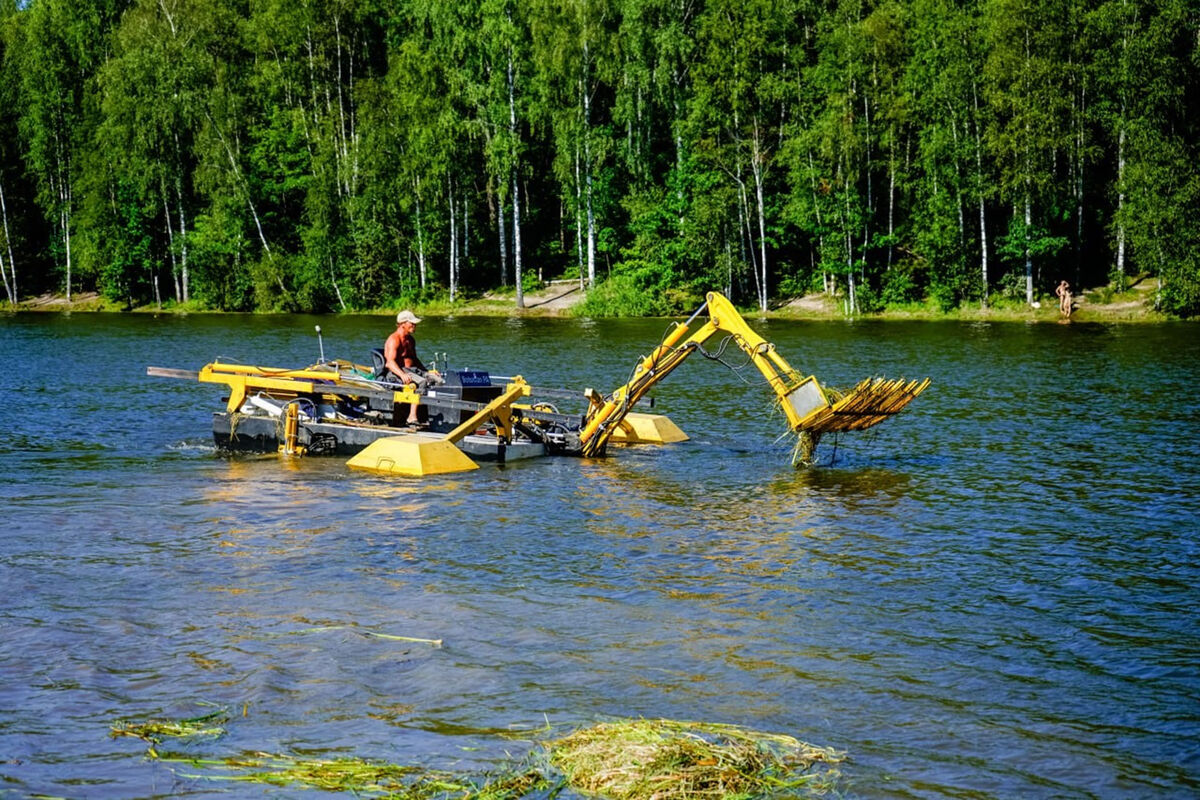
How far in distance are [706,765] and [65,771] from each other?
399 centimetres

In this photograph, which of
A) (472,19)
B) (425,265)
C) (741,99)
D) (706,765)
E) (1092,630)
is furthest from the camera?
(425,265)

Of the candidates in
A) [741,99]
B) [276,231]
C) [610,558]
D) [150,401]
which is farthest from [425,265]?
[610,558]

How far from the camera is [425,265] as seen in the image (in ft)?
222

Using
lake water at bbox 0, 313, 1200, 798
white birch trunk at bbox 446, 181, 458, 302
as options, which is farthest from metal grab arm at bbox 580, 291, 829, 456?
white birch trunk at bbox 446, 181, 458, 302

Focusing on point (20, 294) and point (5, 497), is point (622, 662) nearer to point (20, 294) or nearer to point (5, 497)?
point (5, 497)

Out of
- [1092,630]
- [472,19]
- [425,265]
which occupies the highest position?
[472,19]

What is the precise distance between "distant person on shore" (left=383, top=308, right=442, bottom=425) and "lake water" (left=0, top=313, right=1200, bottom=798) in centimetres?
235

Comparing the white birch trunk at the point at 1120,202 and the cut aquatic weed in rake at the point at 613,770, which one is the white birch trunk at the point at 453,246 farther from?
the cut aquatic weed in rake at the point at 613,770

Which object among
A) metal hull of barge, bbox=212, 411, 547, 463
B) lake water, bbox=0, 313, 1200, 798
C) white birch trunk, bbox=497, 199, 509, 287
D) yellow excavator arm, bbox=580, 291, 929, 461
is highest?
white birch trunk, bbox=497, 199, 509, 287

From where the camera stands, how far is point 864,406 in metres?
18.5

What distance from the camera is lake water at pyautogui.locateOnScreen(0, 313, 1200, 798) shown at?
855 cm

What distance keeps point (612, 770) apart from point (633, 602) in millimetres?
4573

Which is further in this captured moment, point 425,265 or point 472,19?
point 425,265

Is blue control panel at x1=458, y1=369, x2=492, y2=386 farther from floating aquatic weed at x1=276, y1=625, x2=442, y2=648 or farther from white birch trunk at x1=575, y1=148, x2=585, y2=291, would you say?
white birch trunk at x1=575, y1=148, x2=585, y2=291
